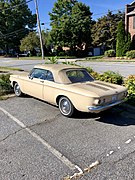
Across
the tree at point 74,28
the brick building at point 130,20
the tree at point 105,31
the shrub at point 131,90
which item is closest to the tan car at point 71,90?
the shrub at point 131,90

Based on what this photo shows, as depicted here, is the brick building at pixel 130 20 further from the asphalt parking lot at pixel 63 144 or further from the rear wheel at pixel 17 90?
the asphalt parking lot at pixel 63 144

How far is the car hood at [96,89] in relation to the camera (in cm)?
455

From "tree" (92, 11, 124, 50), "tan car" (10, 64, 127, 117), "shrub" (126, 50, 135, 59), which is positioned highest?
"tree" (92, 11, 124, 50)

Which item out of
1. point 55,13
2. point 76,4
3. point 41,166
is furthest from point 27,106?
point 55,13

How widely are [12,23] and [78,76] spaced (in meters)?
54.4

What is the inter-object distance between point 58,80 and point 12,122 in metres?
1.64

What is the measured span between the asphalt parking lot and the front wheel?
145 millimetres

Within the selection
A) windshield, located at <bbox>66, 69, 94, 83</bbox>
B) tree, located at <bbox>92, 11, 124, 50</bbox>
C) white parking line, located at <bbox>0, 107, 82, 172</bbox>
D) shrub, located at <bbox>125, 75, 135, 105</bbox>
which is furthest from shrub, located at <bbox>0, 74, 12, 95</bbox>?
tree, located at <bbox>92, 11, 124, 50</bbox>

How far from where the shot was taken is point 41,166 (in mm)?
3055

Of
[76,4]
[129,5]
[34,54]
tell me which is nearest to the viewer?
[129,5]

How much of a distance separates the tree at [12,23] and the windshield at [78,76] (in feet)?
174

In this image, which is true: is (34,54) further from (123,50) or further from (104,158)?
(104,158)

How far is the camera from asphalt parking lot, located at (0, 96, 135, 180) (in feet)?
9.61

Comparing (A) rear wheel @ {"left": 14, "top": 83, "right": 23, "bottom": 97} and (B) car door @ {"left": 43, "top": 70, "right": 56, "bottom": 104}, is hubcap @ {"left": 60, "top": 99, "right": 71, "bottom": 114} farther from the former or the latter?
(A) rear wheel @ {"left": 14, "top": 83, "right": 23, "bottom": 97}
